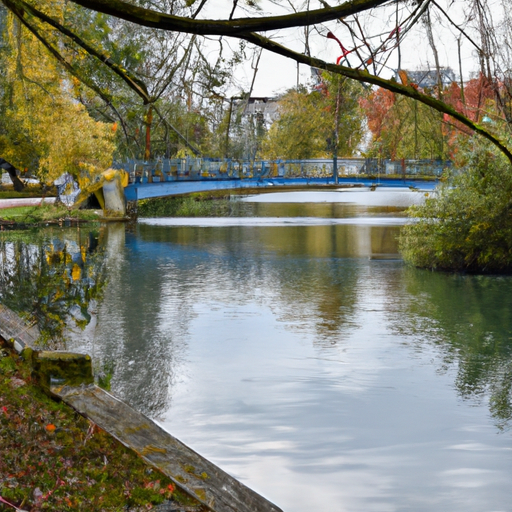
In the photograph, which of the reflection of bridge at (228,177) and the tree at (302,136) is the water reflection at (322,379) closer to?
the reflection of bridge at (228,177)

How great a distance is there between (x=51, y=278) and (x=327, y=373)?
27.2ft

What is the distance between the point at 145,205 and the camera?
44031 mm

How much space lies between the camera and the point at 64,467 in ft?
17.5

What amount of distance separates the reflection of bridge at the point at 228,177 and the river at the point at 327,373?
18.0 meters

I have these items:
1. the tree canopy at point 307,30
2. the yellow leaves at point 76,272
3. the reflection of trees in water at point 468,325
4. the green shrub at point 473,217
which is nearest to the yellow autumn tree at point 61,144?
the yellow leaves at point 76,272

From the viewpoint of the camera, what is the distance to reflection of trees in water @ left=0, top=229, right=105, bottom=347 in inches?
467

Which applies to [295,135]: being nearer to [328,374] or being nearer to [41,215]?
[41,215]

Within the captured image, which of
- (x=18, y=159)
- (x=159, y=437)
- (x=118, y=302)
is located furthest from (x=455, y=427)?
(x=18, y=159)

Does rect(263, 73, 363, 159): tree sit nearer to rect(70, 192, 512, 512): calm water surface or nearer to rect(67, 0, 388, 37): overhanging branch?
rect(70, 192, 512, 512): calm water surface

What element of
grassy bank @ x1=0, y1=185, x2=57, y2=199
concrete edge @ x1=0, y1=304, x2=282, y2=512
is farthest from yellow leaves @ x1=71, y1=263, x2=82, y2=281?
grassy bank @ x1=0, y1=185, x2=57, y2=199

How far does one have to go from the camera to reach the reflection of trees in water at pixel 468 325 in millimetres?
9453

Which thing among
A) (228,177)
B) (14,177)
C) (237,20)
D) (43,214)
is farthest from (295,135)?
(237,20)

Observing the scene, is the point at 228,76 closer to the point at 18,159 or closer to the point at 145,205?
the point at 18,159

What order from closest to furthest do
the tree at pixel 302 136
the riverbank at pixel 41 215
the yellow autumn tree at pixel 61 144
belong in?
the yellow autumn tree at pixel 61 144 < the riverbank at pixel 41 215 < the tree at pixel 302 136
